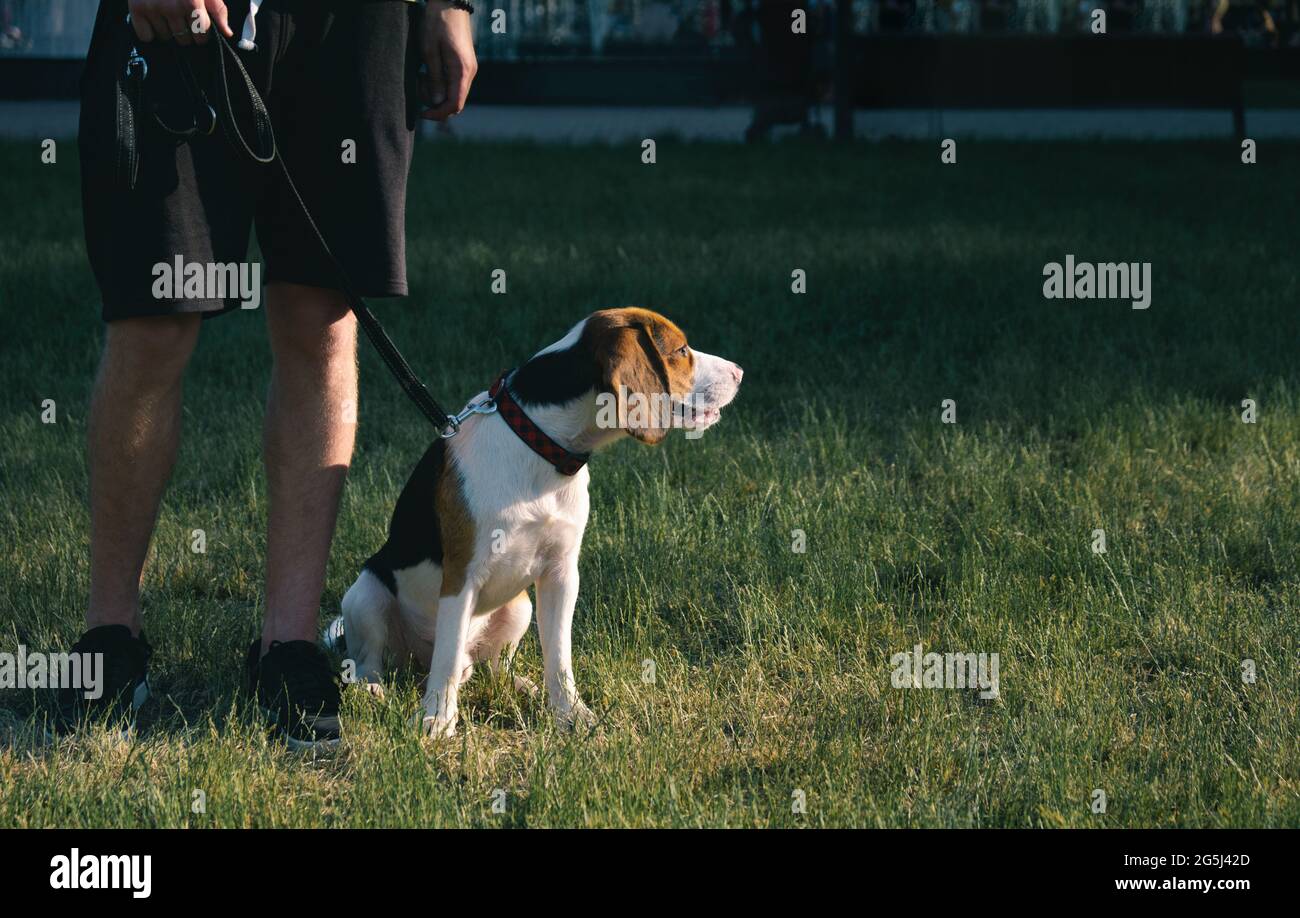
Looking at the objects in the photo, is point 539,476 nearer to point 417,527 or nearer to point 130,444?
point 417,527

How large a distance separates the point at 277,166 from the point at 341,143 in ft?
0.50

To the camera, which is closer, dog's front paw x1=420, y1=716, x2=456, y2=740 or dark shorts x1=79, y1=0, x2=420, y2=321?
dark shorts x1=79, y1=0, x2=420, y2=321

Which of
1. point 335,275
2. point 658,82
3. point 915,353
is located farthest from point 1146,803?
point 658,82

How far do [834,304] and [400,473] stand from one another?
3143 mm

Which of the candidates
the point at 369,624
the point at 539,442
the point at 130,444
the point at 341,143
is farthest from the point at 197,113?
the point at 369,624

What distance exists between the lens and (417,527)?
11.2 feet

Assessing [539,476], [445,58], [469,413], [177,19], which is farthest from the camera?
[445,58]

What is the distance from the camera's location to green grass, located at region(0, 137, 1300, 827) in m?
3.03

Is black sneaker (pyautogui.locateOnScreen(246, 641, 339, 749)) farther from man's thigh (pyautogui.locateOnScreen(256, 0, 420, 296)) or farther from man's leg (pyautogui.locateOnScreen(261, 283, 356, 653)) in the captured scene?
man's thigh (pyautogui.locateOnScreen(256, 0, 420, 296))

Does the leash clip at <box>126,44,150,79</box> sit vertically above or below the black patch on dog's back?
above

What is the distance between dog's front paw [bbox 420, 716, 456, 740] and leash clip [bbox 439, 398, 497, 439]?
2.09ft

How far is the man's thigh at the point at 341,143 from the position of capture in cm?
325

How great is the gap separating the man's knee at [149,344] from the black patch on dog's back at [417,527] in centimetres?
59

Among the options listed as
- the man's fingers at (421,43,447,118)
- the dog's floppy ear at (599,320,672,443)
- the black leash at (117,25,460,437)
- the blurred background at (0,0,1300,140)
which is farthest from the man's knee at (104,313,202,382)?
the blurred background at (0,0,1300,140)
